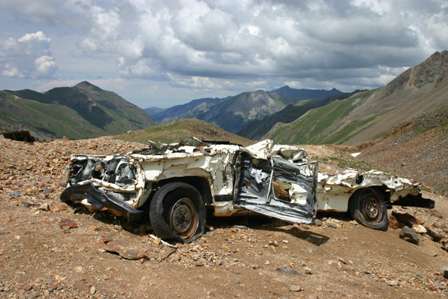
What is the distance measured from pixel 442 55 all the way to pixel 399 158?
99293 mm

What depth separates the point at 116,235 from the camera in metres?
8.16

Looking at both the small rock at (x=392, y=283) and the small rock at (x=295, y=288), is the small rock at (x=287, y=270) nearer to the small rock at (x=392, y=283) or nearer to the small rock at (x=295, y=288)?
the small rock at (x=295, y=288)

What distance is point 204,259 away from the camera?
25.4ft

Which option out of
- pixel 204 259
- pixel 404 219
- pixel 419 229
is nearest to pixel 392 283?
pixel 204 259

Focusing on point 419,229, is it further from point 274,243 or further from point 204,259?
point 204,259

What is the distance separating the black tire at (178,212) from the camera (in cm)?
802

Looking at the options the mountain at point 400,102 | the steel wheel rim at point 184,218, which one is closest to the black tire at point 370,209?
the steel wheel rim at point 184,218

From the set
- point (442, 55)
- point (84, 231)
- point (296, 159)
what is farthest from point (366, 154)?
point (442, 55)

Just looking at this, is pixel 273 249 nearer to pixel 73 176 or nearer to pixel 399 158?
pixel 73 176

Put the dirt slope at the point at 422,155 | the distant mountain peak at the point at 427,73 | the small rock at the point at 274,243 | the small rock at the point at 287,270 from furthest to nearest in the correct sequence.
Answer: the distant mountain peak at the point at 427,73 → the dirt slope at the point at 422,155 → the small rock at the point at 274,243 → the small rock at the point at 287,270

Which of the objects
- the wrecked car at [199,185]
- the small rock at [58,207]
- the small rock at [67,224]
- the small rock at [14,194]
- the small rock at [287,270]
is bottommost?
the small rock at [287,270]

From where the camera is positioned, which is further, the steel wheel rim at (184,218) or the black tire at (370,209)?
the black tire at (370,209)

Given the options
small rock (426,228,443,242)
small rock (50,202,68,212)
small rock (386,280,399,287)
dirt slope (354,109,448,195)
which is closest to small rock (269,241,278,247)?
small rock (386,280,399,287)

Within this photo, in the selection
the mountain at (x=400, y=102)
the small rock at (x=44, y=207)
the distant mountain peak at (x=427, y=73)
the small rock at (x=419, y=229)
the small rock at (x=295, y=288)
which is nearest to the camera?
the small rock at (x=295, y=288)
